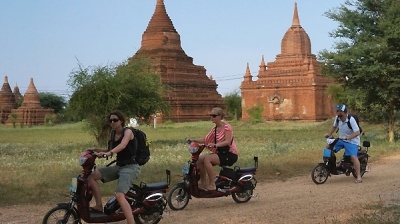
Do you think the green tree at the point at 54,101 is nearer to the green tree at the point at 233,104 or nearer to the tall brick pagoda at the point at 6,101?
the tall brick pagoda at the point at 6,101

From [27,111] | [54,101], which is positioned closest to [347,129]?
[27,111]

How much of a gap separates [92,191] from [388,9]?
1559 cm

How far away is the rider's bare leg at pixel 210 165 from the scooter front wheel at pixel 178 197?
35 centimetres

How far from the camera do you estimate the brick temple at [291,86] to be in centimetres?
4603

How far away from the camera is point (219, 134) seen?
7754 mm

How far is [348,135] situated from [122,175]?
5.17 m

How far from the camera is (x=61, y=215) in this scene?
20.0 ft

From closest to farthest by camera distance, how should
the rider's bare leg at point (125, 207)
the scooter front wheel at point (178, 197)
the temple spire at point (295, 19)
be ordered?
the rider's bare leg at point (125, 207) < the scooter front wheel at point (178, 197) < the temple spire at point (295, 19)

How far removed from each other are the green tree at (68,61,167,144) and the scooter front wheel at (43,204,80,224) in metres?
13.1

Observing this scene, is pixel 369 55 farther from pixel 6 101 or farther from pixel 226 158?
pixel 6 101

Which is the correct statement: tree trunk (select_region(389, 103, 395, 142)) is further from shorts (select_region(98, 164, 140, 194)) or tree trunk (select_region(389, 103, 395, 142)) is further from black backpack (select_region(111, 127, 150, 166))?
shorts (select_region(98, 164, 140, 194))

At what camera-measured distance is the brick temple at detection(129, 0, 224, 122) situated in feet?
148

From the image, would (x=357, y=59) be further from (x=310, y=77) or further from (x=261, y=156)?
(x=310, y=77)

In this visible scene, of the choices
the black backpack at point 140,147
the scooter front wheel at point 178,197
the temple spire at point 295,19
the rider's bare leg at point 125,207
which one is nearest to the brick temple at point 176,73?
the temple spire at point 295,19
